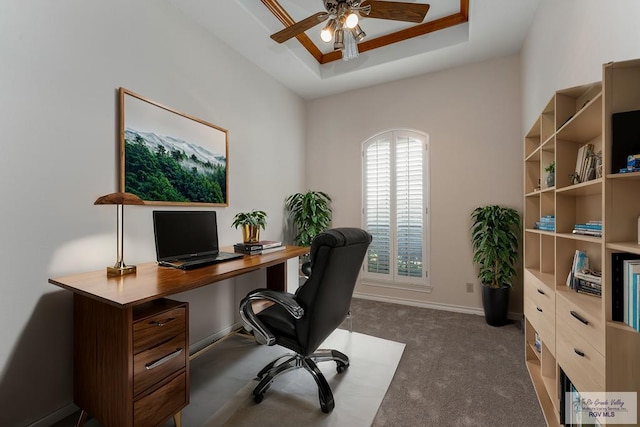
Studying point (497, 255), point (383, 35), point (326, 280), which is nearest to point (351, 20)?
point (383, 35)

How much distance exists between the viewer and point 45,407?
152cm

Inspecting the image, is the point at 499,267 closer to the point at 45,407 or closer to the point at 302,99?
the point at 302,99

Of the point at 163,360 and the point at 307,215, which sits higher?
the point at 307,215

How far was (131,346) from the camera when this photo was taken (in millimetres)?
1214

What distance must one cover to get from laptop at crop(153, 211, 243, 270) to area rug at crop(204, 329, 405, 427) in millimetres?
891

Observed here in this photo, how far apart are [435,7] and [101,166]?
314 centimetres

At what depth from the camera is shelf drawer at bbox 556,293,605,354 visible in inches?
40.0

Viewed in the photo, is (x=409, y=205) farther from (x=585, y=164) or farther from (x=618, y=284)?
(x=618, y=284)

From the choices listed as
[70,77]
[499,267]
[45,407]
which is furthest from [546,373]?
[70,77]

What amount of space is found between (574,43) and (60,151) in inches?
121

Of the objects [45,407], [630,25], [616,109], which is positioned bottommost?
[45,407]

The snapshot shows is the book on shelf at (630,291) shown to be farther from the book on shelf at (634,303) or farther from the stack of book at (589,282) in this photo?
the stack of book at (589,282)

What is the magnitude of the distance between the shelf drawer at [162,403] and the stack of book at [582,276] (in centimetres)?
212

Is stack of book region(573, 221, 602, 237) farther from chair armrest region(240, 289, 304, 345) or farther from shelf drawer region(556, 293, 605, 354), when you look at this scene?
chair armrest region(240, 289, 304, 345)
